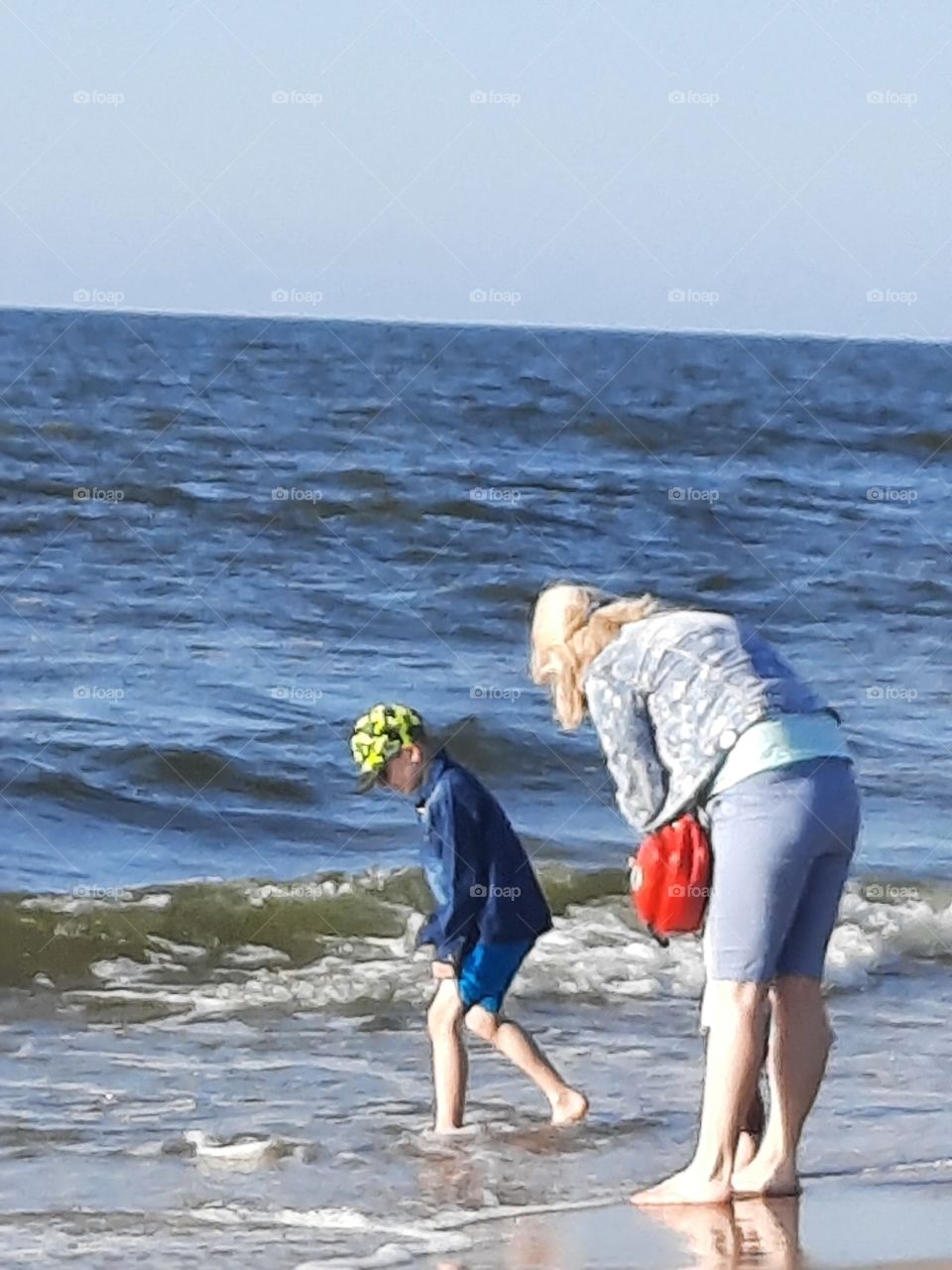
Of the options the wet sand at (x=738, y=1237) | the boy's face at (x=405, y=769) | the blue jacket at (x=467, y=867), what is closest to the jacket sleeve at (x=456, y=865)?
the blue jacket at (x=467, y=867)

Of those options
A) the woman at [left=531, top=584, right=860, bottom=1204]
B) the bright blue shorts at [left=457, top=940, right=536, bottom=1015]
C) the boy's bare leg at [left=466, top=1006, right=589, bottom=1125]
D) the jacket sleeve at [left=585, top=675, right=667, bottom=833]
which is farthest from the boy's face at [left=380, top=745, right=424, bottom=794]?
the jacket sleeve at [left=585, top=675, right=667, bottom=833]

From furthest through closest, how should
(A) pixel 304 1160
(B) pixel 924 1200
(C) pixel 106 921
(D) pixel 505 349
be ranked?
(D) pixel 505 349, (C) pixel 106 921, (A) pixel 304 1160, (B) pixel 924 1200

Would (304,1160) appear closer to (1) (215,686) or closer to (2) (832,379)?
(1) (215,686)

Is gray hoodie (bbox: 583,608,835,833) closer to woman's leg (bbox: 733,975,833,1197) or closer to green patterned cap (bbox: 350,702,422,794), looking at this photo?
woman's leg (bbox: 733,975,833,1197)

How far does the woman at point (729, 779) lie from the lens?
16.7ft

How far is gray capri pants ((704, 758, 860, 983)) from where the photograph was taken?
509 cm

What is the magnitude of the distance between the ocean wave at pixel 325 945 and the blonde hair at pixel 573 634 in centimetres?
332

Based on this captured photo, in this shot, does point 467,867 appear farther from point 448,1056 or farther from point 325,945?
point 325,945

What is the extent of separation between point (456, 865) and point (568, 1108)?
2.91 ft

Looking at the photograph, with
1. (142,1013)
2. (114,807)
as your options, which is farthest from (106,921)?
(114,807)

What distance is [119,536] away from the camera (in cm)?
1991

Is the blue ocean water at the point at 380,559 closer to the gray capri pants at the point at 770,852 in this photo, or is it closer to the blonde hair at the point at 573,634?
the blonde hair at the point at 573,634

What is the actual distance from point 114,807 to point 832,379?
24.1 meters

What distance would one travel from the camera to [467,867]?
6.13 meters
